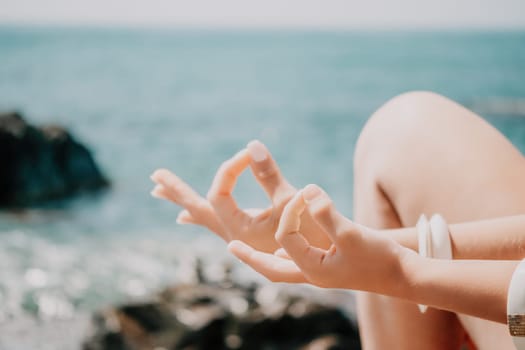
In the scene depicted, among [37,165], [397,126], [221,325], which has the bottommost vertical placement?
[221,325]

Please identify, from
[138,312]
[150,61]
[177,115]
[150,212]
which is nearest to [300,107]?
[177,115]

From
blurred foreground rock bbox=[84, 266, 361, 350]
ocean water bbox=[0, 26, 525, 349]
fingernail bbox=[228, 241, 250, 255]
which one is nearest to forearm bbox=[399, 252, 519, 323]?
fingernail bbox=[228, 241, 250, 255]

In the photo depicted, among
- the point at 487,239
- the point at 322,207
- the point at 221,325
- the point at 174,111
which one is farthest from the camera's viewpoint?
the point at 174,111

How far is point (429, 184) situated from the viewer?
1.89ft

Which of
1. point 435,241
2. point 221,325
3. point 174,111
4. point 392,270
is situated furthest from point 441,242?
point 174,111

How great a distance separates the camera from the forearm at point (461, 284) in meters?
0.39

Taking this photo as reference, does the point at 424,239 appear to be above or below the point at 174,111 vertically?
below

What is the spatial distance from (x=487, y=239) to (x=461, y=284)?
0.11 metres

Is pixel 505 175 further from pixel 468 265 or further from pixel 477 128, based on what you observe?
pixel 468 265

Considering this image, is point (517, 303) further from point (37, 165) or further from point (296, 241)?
point (37, 165)

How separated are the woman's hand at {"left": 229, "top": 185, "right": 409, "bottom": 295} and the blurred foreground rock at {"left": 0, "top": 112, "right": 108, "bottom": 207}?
2.56 metres

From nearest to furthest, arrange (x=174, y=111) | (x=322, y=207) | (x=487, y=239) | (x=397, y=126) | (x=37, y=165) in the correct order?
(x=322, y=207)
(x=487, y=239)
(x=397, y=126)
(x=37, y=165)
(x=174, y=111)

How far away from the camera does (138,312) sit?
1.57 metres

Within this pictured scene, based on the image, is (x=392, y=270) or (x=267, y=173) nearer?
→ (x=392, y=270)
